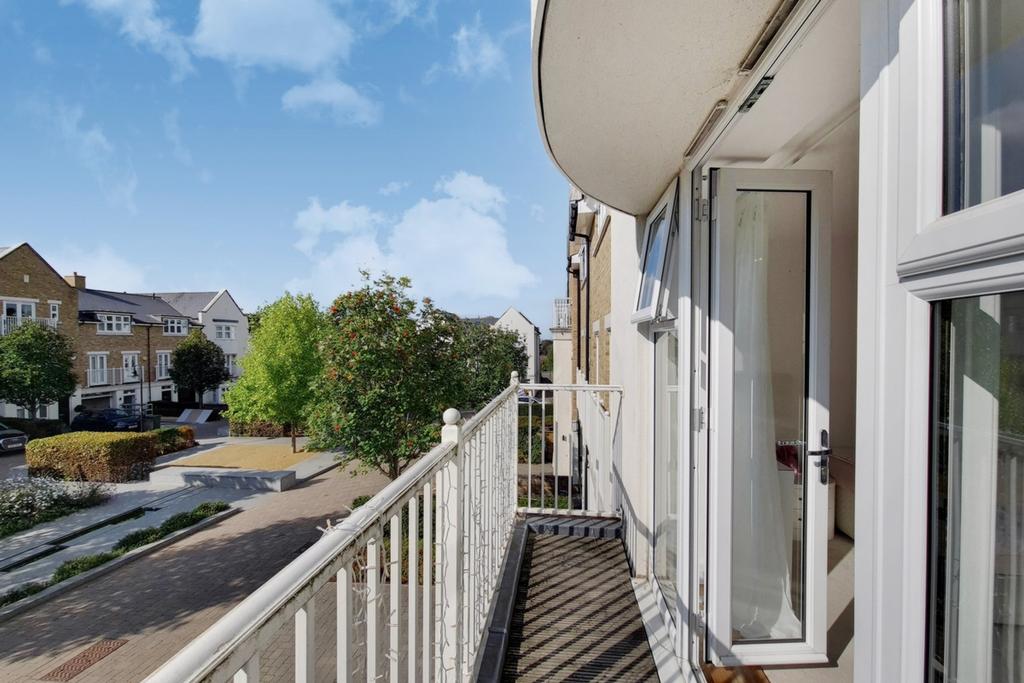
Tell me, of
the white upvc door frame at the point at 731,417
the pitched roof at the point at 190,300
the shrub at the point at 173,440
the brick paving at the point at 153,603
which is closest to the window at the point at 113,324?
the pitched roof at the point at 190,300

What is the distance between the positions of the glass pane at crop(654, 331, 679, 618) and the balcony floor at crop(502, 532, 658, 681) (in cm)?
26

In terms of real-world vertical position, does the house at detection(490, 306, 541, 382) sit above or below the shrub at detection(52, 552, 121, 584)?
above

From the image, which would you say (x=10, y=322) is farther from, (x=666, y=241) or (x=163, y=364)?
(x=666, y=241)

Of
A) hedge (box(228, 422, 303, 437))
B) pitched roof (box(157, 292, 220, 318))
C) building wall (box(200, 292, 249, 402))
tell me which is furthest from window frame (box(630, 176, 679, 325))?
pitched roof (box(157, 292, 220, 318))

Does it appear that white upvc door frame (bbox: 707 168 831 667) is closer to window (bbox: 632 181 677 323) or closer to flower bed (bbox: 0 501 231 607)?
window (bbox: 632 181 677 323)

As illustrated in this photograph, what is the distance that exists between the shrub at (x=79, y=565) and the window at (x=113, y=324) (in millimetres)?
21590

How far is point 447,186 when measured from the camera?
20562 millimetres

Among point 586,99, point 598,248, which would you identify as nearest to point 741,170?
point 586,99

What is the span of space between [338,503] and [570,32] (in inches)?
465

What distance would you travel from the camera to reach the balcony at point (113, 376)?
24.1 m

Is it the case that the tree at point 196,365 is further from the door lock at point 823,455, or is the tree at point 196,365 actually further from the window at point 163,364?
the door lock at point 823,455

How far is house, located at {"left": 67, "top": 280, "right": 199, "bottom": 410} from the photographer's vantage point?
24062 millimetres

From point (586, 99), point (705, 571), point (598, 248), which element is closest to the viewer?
point (586, 99)

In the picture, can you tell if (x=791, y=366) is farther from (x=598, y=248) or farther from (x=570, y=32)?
(x=598, y=248)
